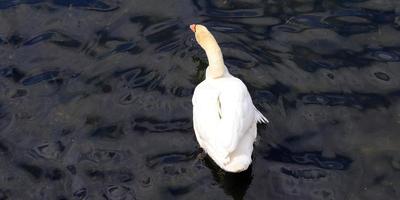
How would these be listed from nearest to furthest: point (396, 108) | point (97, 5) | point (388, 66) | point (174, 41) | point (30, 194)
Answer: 1. point (30, 194)
2. point (396, 108)
3. point (388, 66)
4. point (174, 41)
5. point (97, 5)

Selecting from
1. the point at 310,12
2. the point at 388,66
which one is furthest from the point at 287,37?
the point at 388,66

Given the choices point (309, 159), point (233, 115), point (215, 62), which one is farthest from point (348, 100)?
point (233, 115)

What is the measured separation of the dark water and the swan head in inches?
24.1

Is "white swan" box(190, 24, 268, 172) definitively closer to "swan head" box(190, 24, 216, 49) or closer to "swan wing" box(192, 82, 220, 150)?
"swan wing" box(192, 82, 220, 150)

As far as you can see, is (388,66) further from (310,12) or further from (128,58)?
(128,58)

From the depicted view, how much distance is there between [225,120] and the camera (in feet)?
29.2

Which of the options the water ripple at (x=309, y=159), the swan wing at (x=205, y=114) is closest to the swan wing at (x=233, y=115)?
the swan wing at (x=205, y=114)

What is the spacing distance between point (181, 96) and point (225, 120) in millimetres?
2004

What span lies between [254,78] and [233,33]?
1.31m

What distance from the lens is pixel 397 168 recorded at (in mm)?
9367

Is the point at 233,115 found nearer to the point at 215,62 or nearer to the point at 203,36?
the point at 215,62

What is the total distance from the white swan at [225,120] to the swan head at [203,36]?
502mm

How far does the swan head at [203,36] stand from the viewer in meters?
10.8

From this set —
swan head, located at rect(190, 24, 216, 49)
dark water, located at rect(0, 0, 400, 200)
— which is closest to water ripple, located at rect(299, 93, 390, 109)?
dark water, located at rect(0, 0, 400, 200)
